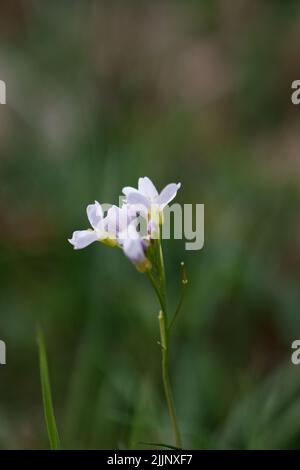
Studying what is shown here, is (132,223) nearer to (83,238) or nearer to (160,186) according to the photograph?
(83,238)

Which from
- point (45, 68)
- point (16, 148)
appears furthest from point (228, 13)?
point (16, 148)

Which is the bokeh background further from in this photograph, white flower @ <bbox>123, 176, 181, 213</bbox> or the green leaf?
white flower @ <bbox>123, 176, 181, 213</bbox>

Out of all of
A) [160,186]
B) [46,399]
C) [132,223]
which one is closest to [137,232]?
[132,223]

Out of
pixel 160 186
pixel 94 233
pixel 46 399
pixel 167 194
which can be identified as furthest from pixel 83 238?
pixel 160 186

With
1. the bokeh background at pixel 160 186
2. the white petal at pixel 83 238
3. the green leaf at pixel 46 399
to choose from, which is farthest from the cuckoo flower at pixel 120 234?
the bokeh background at pixel 160 186

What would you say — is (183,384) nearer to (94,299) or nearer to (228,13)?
(94,299)

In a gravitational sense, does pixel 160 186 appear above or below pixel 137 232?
above

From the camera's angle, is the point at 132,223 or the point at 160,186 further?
the point at 160,186

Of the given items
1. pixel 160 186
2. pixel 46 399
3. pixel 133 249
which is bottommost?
pixel 46 399

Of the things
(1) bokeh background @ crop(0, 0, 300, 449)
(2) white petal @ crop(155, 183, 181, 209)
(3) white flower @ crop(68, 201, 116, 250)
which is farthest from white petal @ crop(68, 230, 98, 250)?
(1) bokeh background @ crop(0, 0, 300, 449)
